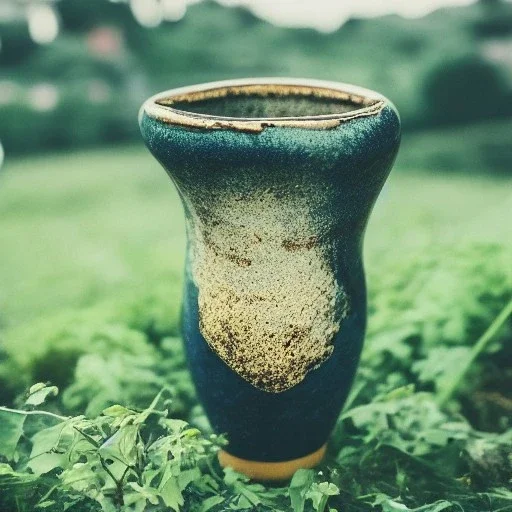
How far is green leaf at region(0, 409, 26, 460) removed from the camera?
4.89 feet

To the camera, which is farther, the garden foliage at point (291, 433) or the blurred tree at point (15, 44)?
the blurred tree at point (15, 44)

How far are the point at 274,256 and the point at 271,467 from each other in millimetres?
575

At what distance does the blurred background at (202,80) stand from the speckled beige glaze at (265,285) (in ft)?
9.26

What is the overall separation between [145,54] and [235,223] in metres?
4.70

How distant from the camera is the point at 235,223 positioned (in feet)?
4.97

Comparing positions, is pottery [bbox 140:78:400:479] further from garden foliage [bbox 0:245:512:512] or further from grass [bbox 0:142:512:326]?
grass [bbox 0:142:512:326]

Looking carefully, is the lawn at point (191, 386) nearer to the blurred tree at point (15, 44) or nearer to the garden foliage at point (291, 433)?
the garden foliage at point (291, 433)

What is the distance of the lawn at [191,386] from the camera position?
1.49 m

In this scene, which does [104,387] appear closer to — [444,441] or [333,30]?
[444,441]

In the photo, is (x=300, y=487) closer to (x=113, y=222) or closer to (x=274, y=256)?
(x=274, y=256)

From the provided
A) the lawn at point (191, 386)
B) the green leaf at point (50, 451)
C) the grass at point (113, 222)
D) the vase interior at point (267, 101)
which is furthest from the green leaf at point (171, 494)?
the grass at point (113, 222)

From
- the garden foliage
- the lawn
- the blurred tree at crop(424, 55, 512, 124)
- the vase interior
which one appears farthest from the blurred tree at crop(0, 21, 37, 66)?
the vase interior

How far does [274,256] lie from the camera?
1.53m

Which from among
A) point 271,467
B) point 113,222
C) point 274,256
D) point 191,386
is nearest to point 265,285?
point 274,256
